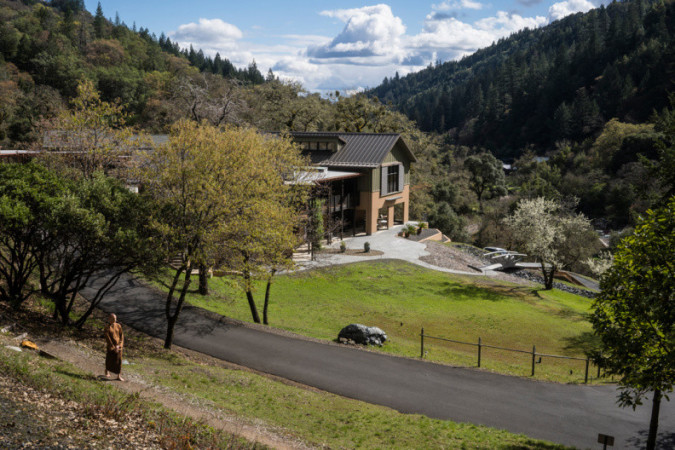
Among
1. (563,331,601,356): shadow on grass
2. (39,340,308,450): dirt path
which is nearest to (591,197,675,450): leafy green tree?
(39,340,308,450): dirt path

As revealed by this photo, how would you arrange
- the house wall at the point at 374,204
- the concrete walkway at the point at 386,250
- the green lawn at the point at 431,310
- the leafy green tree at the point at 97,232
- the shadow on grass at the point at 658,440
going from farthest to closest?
the house wall at the point at 374,204
the concrete walkway at the point at 386,250
the green lawn at the point at 431,310
the leafy green tree at the point at 97,232
the shadow on grass at the point at 658,440

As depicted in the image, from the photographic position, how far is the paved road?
1481 cm

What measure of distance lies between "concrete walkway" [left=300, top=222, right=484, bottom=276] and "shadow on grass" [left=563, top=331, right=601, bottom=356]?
13.0 m

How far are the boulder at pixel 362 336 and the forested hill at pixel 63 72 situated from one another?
37809 mm

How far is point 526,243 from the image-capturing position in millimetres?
36688

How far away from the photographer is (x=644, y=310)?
11.2 m

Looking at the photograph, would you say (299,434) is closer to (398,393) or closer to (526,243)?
(398,393)

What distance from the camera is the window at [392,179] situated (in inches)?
1930

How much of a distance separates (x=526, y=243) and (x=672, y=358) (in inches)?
1085

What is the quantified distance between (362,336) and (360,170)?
1041 inches

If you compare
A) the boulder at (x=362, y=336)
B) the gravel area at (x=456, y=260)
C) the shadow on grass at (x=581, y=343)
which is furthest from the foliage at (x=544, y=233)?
the boulder at (x=362, y=336)

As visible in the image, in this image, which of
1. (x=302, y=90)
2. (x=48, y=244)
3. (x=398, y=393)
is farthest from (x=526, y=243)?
(x=302, y=90)

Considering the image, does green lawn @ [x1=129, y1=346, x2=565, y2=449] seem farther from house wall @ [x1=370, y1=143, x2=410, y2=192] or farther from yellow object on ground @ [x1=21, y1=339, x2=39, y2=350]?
house wall @ [x1=370, y1=143, x2=410, y2=192]

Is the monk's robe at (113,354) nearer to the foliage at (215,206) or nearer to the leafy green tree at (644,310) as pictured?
the foliage at (215,206)
